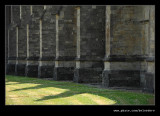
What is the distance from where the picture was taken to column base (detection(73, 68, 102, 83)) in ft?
63.6

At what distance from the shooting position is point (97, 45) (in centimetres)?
1953

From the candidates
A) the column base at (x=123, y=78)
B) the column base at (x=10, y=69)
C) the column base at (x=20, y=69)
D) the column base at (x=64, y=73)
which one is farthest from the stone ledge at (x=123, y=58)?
the column base at (x=10, y=69)

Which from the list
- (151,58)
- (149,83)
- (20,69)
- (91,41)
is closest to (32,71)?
(20,69)

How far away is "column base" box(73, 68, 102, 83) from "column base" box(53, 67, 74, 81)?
2.87 m

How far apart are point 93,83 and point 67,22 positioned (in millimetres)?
5908

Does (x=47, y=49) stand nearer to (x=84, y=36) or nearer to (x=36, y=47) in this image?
(x=36, y=47)

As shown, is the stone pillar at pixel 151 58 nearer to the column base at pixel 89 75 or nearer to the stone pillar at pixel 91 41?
the column base at pixel 89 75

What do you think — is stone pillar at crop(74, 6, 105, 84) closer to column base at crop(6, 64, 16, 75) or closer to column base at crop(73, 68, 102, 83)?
column base at crop(73, 68, 102, 83)

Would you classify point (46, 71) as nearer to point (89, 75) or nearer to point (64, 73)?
point (64, 73)

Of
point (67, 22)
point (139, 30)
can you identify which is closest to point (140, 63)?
point (139, 30)

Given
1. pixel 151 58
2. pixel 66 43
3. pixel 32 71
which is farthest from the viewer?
pixel 32 71

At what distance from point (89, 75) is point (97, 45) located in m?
2.17

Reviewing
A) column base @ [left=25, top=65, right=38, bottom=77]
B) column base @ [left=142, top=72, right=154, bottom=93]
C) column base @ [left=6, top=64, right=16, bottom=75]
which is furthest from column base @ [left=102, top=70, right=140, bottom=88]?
column base @ [left=6, top=64, right=16, bottom=75]

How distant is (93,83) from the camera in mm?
19219
